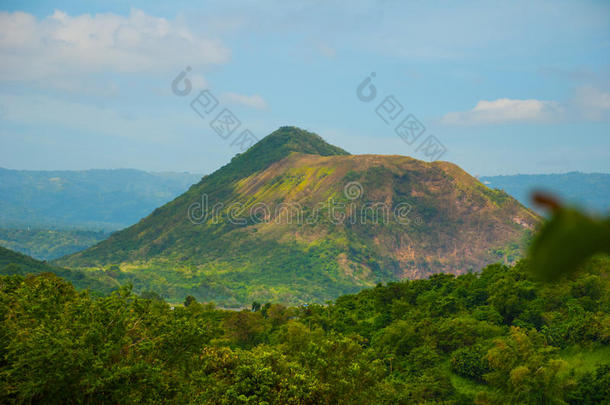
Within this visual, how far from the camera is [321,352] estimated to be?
80.5 ft

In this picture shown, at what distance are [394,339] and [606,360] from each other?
A: 15069 millimetres

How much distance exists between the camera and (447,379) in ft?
111

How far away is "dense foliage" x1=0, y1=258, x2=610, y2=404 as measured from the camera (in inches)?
755

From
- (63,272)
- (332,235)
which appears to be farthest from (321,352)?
(332,235)

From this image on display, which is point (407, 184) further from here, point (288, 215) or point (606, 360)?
point (606, 360)

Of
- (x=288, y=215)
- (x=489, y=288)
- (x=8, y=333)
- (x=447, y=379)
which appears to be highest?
(x=288, y=215)

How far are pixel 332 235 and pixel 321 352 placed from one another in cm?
13460

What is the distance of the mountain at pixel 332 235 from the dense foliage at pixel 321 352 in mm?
88774

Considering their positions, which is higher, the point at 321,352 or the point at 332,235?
the point at 332,235

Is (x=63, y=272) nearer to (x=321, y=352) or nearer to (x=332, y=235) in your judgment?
(x=332, y=235)

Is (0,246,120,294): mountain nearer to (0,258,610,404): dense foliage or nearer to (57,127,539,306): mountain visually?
(57,127,539,306): mountain

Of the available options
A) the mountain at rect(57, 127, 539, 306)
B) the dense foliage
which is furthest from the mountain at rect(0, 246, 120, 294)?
the dense foliage

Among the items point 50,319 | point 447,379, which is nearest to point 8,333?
point 50,319

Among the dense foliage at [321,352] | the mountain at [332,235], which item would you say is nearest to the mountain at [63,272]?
the mountain at [332,235]
